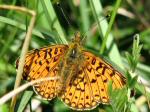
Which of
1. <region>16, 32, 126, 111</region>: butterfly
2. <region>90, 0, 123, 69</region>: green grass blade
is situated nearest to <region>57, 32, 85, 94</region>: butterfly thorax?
<region>16, 32, 126, 111</region>: butterfly

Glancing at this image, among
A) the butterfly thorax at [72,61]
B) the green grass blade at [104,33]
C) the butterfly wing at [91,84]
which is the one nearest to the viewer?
the butterfly wing at [91,84]

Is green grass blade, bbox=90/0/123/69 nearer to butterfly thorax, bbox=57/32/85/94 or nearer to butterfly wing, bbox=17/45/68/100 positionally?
butterfly thorax, bbox=57/32/85/94

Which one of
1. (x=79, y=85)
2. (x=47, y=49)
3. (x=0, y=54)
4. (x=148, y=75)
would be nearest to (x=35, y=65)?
(x=47, y=49)

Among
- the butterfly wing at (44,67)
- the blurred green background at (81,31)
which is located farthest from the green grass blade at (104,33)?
the butterfly wing at (44,67)

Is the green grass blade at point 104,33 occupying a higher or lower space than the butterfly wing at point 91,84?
higher

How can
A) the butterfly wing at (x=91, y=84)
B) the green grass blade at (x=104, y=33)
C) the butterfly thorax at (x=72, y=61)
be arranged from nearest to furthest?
the butterfly wing at (x=91, y=84) → the butterfly thorax at (x=72, y=61) → the green grass blade at (x=104, y=33)

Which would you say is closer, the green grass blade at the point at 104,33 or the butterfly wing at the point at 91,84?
the butterfly wing at the point at 91,84

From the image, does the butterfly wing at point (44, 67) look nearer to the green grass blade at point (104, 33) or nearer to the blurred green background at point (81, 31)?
the blurred green background at point (81, 31)
